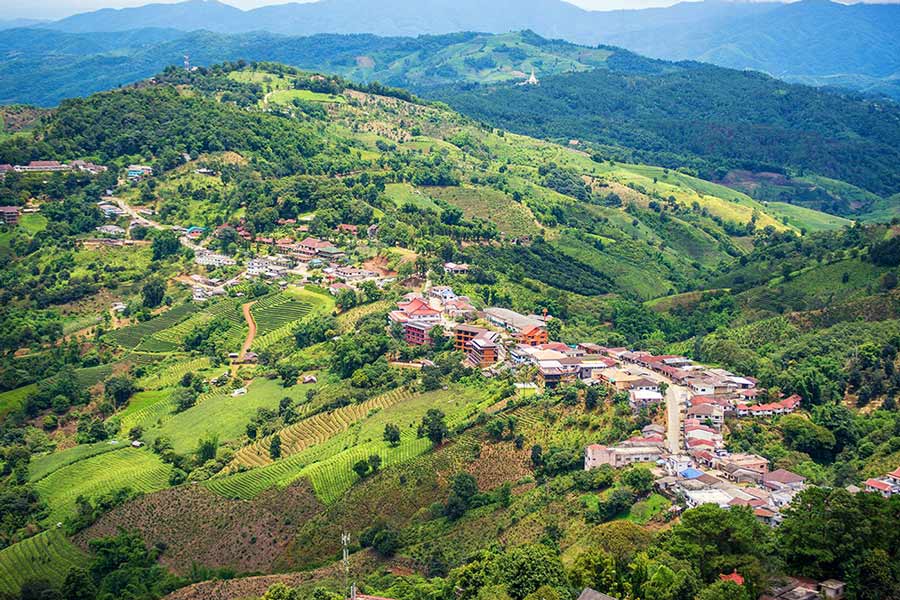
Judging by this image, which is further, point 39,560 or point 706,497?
point 39,560

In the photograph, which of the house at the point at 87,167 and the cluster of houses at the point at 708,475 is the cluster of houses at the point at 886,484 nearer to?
the cluster of houses at the point at 708,475

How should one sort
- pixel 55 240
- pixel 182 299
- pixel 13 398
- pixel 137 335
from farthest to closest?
pixel 55 240 < pixel 182 299 < pixel 137 335 < pixel 13 398

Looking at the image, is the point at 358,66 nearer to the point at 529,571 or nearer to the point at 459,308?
the point at 459,308

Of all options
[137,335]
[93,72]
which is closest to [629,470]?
[137,335]

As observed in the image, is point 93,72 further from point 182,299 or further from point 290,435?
point 290,435

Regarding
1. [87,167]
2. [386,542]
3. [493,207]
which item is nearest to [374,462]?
[386,542]

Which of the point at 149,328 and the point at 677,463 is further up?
the point at 677,463
